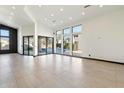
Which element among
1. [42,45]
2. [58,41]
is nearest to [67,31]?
[58,41]

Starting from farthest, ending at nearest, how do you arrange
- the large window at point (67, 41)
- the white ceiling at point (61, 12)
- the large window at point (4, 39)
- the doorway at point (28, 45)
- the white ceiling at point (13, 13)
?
1. the large window at point (4, 39)
2. the doorway at point (28, 45)
3. the large window at point (67, 41)
4. the white ceiling at point (13, 13)
5. the white ceiling at point (61, 12)

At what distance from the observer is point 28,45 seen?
1195cm

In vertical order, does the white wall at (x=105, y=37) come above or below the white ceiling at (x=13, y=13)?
below

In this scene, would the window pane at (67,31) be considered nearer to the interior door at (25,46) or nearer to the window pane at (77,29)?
the window pane at (77,29)

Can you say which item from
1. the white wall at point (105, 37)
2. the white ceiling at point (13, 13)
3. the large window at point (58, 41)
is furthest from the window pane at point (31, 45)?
the white wall at point (105, 37)

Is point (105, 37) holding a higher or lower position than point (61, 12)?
lower

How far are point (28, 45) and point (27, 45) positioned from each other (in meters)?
0.22

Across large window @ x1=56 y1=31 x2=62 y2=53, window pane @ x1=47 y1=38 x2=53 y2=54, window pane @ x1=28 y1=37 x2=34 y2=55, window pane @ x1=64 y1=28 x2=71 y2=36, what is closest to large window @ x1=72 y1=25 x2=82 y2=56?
window pane @ x1=64 y1=28 x2=71 y2=36

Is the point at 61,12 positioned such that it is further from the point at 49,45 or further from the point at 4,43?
the point at 4,43

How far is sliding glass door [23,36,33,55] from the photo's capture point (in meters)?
11.7

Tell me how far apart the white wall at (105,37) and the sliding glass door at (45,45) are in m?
4.73

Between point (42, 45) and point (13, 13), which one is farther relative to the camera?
point (42, 45)

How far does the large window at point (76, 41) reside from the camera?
10.3 metres
